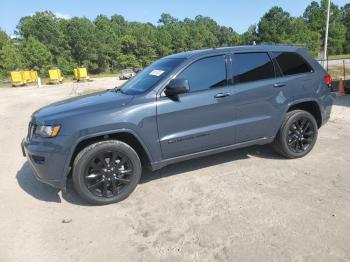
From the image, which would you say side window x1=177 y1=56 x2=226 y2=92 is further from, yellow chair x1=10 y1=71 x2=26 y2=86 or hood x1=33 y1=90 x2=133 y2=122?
yellow chair x1=10 y1=71 x2=26 y2=86

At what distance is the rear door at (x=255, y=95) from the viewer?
4.93 m

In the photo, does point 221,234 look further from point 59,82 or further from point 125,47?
point 125,47

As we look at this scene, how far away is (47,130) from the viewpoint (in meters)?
4.12

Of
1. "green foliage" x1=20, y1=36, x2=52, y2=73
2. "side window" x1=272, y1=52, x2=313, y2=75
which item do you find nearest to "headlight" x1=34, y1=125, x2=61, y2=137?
"side window" x1=272, y1=52, x2=313, y2=75

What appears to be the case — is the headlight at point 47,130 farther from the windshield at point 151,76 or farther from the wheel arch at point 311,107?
the wheel arch at point 311,107

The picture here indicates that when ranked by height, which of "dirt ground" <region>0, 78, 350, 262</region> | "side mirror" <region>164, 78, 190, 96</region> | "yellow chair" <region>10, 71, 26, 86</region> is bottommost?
"dirt ground" <region>0, 78, 350, 262</region>

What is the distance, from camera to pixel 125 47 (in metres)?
73.6

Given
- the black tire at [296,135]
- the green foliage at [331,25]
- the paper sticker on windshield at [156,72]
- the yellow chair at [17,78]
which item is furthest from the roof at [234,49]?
the green foliage at [331,25]

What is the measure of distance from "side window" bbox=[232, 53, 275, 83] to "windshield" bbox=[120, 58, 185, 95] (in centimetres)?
82

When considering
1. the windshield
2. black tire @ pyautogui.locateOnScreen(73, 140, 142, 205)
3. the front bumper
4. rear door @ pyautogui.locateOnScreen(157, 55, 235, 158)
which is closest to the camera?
the front bumper

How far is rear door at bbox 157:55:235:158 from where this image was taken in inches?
177

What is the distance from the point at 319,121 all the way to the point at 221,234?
3168 millimetres

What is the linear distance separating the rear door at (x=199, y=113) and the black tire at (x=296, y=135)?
0.97m

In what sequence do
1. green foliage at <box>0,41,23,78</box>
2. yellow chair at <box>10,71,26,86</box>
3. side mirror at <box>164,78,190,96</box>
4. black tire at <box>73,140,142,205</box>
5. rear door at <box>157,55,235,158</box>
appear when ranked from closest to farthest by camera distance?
1. black tire at <box>73,140,142,205</box>
2. side mirror at <box>164,78,190,96</box>
3. rear door at <box>157,55,235,158</box>
4. yellow chair at <box>10,71,26,86</box>
5. green foliage at <box>0,41,23,78</box>
